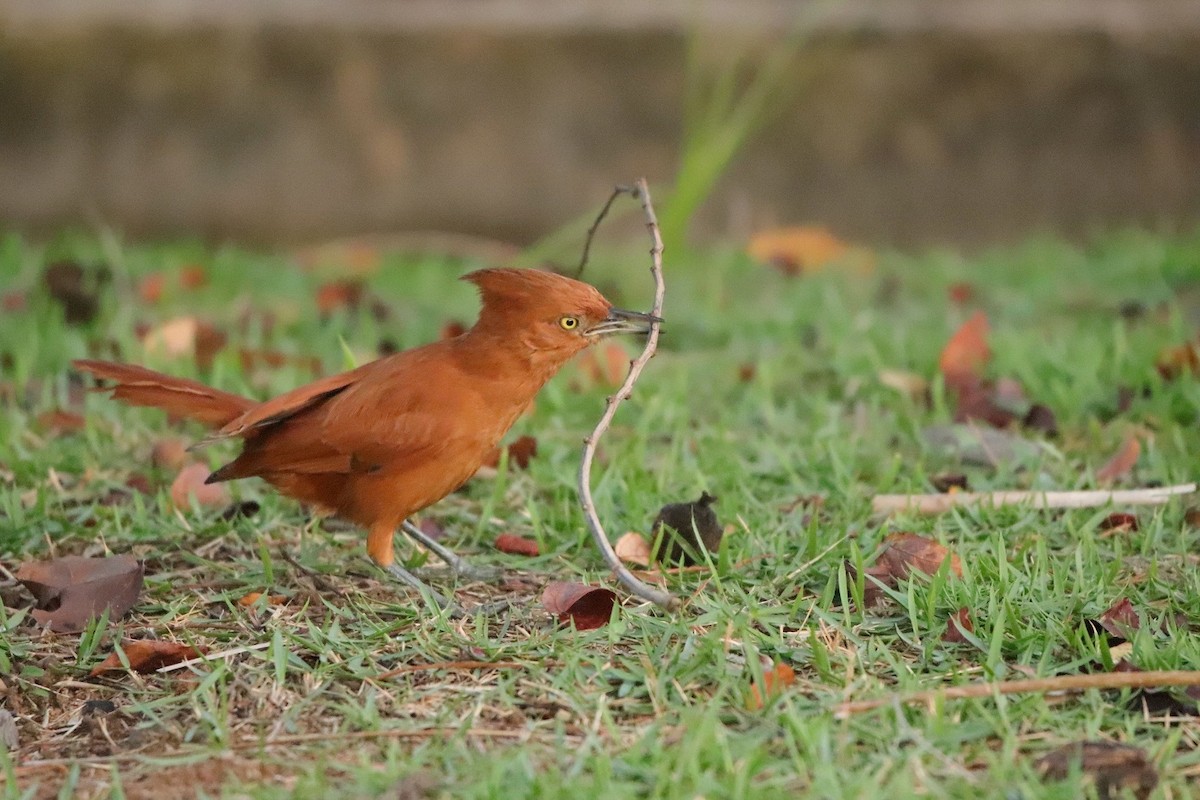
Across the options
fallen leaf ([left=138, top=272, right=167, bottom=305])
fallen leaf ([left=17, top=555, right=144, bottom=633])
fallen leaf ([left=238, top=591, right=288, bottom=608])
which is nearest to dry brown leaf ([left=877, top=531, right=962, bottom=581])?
fallen leaf ([left=238, top=591, right=288, bottom=608])

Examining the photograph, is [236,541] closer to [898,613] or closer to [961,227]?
[898,613]

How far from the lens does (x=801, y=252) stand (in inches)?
257

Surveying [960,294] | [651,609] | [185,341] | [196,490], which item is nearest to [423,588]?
[651,609]

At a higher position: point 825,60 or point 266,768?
point 825,60

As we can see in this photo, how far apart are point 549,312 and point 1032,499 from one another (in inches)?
49.3

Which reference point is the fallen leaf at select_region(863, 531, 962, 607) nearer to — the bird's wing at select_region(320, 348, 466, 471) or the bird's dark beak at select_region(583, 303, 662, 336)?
the bird's dark beak at select_region(583, 303, 662, 336)

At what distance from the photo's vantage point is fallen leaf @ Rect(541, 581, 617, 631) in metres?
2.82

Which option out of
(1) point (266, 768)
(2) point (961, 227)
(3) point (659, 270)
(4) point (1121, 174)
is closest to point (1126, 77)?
(4) point (1121, 174)

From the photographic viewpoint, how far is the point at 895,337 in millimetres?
4863

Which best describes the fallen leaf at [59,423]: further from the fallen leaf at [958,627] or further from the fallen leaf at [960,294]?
the fallen leaf at [960,294]

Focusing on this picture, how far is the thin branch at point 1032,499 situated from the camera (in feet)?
11.2

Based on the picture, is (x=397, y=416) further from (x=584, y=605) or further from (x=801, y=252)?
(x=801, y=252)

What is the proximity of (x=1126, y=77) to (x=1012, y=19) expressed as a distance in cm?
→ 61

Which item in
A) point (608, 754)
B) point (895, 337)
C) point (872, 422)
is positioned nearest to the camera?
point (608, 754)
